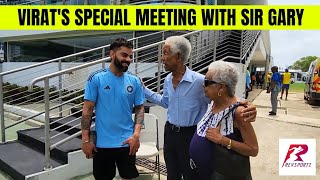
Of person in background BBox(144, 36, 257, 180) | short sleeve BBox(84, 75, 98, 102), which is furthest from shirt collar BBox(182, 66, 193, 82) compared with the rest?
short sleeve BBox(84, 75, 98, 102)

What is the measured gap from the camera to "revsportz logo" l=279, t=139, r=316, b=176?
4.11 m

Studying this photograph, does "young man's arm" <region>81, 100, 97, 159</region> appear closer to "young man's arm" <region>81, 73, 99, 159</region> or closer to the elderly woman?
"young man's arm" <region>81, 73, 99, 159</region>

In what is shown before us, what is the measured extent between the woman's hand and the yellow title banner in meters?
6.20

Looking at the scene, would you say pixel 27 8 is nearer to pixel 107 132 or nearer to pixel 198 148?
pixel 107 132

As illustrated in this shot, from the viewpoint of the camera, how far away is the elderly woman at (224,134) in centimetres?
176

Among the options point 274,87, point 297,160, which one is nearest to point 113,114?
point 297,160

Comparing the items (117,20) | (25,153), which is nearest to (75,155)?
(25,153)

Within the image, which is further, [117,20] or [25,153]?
[117,20]

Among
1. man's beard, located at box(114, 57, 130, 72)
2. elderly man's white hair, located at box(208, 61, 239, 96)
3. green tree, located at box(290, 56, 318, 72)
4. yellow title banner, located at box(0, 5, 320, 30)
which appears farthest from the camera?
green tree, located at box(290, 56, 318, 72)

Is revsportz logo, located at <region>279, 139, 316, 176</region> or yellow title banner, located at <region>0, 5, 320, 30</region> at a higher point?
yellow title banner, located at <region>0, 5, 320, 30</region>

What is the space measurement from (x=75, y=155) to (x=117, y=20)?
8178 mm

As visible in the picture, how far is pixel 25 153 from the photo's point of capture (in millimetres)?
4227

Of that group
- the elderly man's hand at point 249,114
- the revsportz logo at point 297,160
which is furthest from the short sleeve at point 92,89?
the revsportz logo at point 297,160

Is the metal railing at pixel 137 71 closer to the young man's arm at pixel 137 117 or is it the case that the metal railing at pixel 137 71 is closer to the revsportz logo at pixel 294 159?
the young man's arm at pixel 137 117
